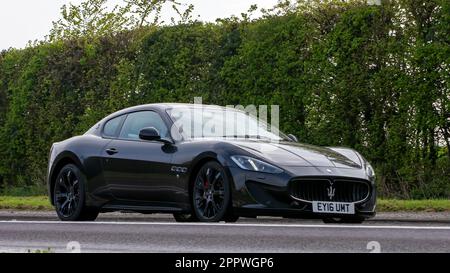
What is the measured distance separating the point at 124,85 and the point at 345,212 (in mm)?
→ 12851

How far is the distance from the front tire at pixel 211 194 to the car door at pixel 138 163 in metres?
0.55

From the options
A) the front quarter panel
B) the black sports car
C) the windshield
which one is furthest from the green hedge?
the front quarter panel

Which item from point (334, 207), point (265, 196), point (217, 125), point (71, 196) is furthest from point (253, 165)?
point (71, 196)

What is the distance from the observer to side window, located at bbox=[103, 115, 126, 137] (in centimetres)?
1306

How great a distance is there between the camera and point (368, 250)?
7.61 meters

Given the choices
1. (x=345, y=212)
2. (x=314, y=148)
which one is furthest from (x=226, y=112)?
(x=345, y=212)

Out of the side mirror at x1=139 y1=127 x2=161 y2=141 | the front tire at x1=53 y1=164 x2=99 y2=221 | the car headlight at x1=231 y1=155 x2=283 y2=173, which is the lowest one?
the front tire at x1=53 y1=164 x2=99 y2=221

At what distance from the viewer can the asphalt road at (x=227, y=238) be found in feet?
26.2

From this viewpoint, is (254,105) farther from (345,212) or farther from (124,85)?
(345,212)

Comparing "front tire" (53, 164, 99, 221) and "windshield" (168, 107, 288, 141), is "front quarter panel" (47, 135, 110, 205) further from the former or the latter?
"windshield" (168, 107, 288, 141)

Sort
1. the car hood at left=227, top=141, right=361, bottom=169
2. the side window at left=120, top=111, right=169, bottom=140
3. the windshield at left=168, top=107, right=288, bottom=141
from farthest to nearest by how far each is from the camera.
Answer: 1. the side window at left=120, top=111, right=169, bottom=140
2. the windshield at left=168, top=107, right=288, bottom=141
3. the car hood at left=227, top=141, right=361, bottom=169

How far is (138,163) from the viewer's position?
12.1 metres

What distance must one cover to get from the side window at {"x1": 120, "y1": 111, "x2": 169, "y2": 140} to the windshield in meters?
0.19

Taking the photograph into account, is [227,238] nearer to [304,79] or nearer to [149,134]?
[149,134]
